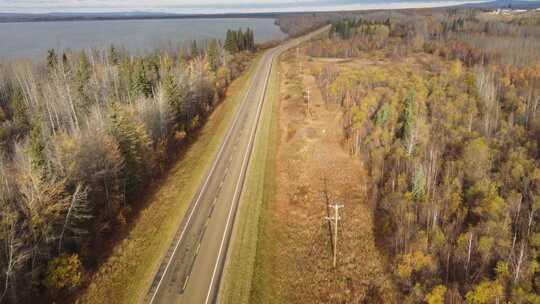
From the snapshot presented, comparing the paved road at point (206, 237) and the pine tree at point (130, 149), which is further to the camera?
the pine tree at point (130, 149)

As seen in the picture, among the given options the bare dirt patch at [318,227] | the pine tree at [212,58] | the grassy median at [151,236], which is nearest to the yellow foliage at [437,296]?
the bare dirt patch at [318,227]

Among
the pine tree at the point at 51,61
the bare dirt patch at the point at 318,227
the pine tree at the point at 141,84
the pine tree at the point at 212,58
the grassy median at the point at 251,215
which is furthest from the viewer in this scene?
the pine tree at the point at 212,58

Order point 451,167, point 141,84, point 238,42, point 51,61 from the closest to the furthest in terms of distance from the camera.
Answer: point 451,167 → point 141,84 → point 51,61 → point 238,42

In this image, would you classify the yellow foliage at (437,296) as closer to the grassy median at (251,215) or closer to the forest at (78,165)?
the grassy median at (251,215)

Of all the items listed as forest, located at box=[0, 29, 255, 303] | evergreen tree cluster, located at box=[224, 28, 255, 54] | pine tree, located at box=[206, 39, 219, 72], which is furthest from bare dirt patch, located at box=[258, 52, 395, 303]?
evergreen tree cluster, located at box=[224, 28, 255, 54]

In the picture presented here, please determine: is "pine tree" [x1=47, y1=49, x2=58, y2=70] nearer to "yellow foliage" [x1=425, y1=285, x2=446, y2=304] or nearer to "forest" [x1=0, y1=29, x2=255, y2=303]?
"forest" [x1=0, y1=29, x2=255, y2=303]

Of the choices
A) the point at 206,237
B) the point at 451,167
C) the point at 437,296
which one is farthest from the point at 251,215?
the point at 451,167

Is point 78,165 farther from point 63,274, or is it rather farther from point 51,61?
point 51,61
